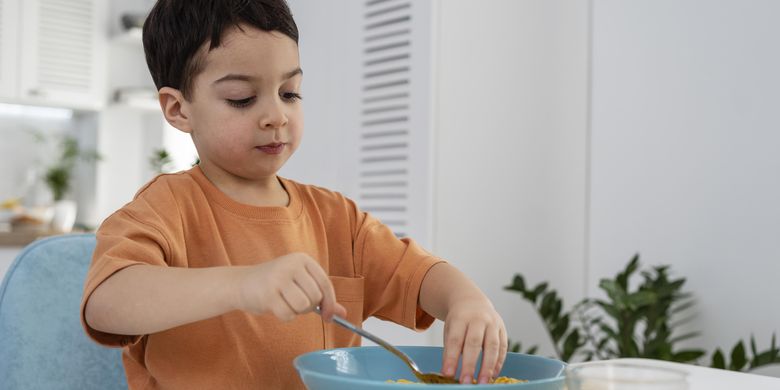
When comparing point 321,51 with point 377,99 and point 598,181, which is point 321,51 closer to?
point 377,99

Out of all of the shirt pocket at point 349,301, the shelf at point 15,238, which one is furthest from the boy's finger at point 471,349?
the shelf at point 15,238

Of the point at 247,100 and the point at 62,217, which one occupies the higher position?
the point at 247,100

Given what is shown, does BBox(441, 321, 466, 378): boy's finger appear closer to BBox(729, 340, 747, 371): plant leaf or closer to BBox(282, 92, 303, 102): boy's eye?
BBox(282, 92, 303, 102): boy's eye

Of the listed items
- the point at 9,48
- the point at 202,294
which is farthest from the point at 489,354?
the point at 9,48

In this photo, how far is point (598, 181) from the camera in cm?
245

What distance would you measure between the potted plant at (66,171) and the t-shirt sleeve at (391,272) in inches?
152

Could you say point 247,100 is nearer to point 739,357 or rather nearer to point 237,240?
point 237,240

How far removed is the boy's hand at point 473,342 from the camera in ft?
2.46

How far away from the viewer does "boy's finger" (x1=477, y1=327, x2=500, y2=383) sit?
2.45 feet

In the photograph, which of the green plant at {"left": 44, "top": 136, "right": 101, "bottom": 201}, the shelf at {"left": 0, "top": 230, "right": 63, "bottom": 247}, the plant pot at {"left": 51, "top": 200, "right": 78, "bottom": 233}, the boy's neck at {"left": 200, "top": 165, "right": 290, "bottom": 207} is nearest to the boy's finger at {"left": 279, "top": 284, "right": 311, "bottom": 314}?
the boy's neck at {"left": 200, "top": 165, "right": 290, "bottom": 207}

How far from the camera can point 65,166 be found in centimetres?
478

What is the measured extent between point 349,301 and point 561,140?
1.71 metres

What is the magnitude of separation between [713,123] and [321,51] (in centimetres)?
139

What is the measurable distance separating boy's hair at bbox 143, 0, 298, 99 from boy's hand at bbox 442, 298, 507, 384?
423mm
